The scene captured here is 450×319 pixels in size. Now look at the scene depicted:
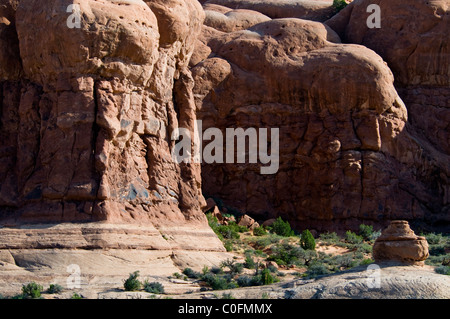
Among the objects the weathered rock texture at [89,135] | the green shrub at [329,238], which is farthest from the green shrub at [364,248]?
the weathered rock texture at [89,135]

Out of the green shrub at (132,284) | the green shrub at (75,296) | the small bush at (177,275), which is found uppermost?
the green shrub at (132,284)

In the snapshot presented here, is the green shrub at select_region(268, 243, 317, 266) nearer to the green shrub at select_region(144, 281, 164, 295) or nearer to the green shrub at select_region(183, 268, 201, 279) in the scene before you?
the green shrub at select_region(183, 268, 201, 279)

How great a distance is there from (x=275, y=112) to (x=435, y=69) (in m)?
8.10

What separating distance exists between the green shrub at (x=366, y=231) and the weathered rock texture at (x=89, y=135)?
855 cm

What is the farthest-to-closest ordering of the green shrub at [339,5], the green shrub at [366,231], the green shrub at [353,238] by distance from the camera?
the green shrub at [339,5] → the green shrub at [366,231] → the green shrub at [353,238]

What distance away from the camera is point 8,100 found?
2580cm

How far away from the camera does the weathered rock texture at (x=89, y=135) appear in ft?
76.1

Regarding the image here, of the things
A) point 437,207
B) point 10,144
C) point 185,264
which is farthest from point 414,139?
point 10,144

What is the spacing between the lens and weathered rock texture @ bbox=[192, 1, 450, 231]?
1362 inches

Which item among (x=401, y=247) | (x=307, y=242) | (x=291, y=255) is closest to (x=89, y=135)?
(x=291, y=255)

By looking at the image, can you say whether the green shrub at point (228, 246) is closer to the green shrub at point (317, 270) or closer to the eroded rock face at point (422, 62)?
the green shrub at point (317, 270)

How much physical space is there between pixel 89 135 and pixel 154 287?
5.14 m
